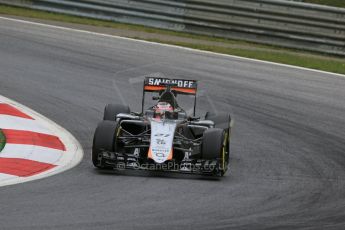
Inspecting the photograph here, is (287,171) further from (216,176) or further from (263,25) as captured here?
(263,25)

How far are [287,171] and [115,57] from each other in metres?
7.70

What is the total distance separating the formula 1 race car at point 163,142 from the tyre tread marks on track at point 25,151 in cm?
66

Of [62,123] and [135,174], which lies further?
[62,123]

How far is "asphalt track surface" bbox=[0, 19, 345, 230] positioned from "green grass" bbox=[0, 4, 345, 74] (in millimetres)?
770

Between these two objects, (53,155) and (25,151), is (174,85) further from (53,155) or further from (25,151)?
(25,151)

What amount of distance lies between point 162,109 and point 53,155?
4.70 ft

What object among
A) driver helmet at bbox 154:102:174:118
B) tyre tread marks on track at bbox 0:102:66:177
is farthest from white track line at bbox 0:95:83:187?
driver helmet at bbox 154:102:174:118

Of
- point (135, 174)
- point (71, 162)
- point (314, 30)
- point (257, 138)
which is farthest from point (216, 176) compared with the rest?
point (314, 30)

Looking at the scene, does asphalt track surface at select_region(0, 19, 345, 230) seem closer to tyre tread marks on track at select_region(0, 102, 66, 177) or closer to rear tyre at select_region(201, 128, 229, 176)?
rear tyre at select_region(201, 128, 229, 176)

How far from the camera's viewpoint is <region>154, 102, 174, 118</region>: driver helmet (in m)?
12.1

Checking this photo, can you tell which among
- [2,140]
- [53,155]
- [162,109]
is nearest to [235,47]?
[162,109]

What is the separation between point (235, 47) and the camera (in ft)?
69.5

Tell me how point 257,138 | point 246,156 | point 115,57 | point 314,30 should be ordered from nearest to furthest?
point 246,156
point 257,138
point 115,57
point 314,30

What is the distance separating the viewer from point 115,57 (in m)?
18.9
